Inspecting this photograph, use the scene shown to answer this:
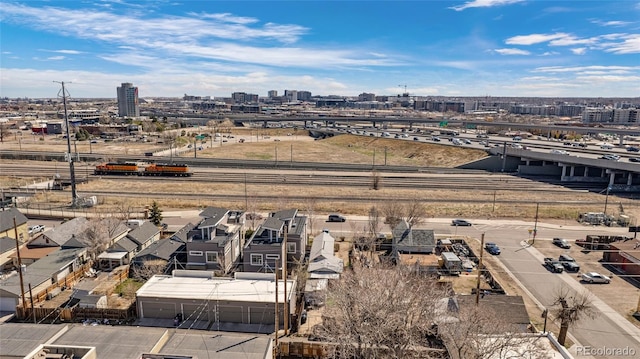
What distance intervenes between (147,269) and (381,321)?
65.9 feet

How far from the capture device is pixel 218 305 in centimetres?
2539

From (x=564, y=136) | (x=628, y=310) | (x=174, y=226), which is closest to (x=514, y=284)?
(x=628, y=310)

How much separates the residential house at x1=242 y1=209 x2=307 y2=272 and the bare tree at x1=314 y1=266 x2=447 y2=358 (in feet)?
30.0

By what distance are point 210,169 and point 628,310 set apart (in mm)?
66927

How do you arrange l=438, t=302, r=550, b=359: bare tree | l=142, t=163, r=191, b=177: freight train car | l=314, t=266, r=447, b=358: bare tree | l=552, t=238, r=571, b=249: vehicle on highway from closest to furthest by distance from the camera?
l=438, t=302, r=550, b=359: bare tree < l=314, t=266, r=447, b=358: bare tree < l=552, t=238, r=571, b=249: vehicle on highway < l=142, t=163, r=191, b=177: freight train car

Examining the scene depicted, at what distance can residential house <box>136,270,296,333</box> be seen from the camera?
82.3 feet

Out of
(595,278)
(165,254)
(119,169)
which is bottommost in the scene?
(595,278)

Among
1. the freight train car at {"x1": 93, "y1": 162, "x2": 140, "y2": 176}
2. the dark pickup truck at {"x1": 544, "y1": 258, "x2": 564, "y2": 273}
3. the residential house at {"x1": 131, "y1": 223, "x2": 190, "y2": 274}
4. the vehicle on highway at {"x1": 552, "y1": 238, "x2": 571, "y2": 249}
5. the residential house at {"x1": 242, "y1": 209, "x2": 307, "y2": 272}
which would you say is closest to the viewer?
the residential house at {"x1": 242, "y1": 209, "x2": 307, "y2": 272}

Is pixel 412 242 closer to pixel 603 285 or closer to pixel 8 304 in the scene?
pixel 603 285

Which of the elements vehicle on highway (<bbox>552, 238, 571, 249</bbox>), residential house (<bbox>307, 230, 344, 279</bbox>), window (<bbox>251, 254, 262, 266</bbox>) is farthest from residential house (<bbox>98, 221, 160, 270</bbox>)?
vehicle on highway (<bbox>552, 238, 571, 249</bbox>)

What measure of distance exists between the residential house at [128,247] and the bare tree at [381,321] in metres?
20.3

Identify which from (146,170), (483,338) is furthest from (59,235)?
(483,338)

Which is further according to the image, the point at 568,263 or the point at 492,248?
the point at 492,248

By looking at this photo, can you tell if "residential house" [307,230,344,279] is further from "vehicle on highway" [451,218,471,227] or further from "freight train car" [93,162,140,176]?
"freight train car" [93,162,140,176]
